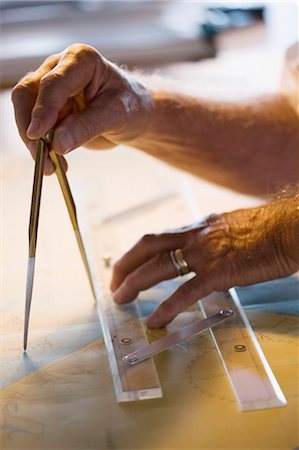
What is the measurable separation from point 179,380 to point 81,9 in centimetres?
168

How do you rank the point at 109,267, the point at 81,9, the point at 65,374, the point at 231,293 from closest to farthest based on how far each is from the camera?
the point at 65,374 < the point at 231,293 < the point at 109,267 < the point at 81,9

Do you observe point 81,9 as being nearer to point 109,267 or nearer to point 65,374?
point 109,267

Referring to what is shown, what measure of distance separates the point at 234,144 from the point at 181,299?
17.9 inches

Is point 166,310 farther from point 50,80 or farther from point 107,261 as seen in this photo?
point 50,80

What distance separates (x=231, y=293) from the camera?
1.05 m

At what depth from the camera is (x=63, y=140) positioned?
0.98 metres

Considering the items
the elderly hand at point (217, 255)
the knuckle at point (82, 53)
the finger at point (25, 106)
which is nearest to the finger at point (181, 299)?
the elderly hand at point (217, 255)

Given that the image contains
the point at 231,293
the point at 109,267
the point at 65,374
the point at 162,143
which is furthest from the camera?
the point at 162,143

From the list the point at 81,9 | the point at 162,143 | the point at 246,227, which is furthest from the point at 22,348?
the point at 81,9

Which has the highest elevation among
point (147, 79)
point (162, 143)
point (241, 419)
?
point (147, 79)

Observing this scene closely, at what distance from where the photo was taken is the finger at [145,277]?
3.48 ft

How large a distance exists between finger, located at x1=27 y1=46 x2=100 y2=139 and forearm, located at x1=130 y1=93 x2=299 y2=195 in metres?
0.27

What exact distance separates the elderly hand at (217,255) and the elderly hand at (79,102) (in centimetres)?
18

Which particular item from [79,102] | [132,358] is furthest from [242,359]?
[79,102]
